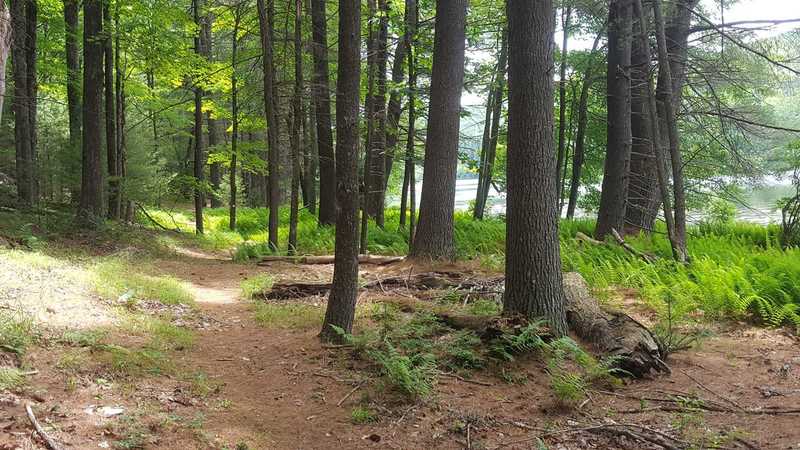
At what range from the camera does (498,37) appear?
58.3ft

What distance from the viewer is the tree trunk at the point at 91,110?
11.3 m

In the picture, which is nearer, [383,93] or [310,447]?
[310,447]

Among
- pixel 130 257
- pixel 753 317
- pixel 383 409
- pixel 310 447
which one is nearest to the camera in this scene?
pixel 310 447

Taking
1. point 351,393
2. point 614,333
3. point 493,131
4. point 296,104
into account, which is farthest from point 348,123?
point 493,131

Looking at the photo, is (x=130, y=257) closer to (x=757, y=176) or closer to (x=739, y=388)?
(x=739, y=388)

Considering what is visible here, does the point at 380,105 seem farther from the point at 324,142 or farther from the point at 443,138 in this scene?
the point at 443,138

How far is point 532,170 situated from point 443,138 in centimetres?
477

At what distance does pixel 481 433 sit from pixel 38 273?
20.2 ft

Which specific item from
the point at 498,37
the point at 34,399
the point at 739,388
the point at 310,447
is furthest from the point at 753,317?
the point at 498,37

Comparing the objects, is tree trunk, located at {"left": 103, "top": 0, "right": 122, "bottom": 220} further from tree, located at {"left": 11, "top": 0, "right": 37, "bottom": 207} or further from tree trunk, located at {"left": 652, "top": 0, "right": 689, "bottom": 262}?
tree trunk, located at {"left": 652, "top": 0, "right": 689, "bottom": 262}

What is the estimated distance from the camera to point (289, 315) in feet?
23.9

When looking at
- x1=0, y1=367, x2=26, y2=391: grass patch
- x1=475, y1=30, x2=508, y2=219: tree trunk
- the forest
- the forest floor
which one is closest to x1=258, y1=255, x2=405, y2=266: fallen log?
the forest

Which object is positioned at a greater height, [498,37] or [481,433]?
[498,37]

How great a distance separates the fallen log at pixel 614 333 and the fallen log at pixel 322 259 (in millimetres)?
4868
